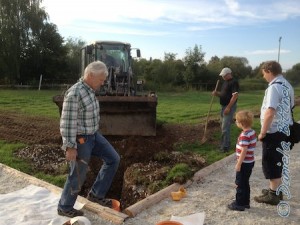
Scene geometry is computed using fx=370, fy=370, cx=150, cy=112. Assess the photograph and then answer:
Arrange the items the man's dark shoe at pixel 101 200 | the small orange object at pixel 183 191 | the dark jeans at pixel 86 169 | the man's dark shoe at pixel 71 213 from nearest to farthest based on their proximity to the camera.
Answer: the dark jeans at pixel 86 169
the man's dark shoe at pixel 71 213
the man's dark shoe at pixel 101 200
the small orange object at pixel 183 191

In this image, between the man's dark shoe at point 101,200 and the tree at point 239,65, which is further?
the tree at point 239,65

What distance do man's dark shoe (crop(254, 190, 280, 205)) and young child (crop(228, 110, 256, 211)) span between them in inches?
11.0

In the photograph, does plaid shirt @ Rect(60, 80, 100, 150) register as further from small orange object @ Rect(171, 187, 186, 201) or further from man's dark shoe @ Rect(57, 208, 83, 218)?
small orange object @ Rect(171, 187, 186, 201)

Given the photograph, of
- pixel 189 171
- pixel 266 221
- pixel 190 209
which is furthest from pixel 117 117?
pixel 266 221

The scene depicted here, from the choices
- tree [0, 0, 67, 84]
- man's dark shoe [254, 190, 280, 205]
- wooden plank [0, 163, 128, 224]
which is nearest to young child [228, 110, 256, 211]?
man's dark shoe [254, 190, 280, 205]

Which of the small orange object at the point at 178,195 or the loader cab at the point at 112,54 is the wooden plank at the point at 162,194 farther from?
the loader cab at the point at 112,54

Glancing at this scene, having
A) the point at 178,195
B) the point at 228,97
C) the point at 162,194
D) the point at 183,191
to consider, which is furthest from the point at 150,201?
the point at 228,97

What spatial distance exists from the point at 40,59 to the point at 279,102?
34.9 meters

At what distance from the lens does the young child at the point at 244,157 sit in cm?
457

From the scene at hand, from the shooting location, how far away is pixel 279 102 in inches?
182

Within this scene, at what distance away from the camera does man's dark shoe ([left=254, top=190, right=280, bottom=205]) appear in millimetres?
4930

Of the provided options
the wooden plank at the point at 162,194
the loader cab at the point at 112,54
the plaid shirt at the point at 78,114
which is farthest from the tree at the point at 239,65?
the plaid shirt at the point at 78,114

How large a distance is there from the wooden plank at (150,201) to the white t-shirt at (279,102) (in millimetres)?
1611

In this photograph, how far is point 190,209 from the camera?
15.6 ft
